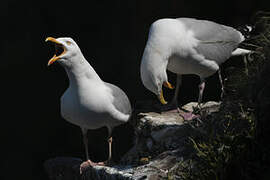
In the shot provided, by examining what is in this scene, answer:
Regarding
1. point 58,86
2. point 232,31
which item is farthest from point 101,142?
point 232,31

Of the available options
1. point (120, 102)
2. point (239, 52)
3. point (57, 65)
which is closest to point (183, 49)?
point (120, 102)

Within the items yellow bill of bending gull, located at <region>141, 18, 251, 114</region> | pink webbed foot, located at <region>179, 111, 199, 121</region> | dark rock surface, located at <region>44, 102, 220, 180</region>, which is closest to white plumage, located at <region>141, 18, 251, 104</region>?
yellow bill of bending gull, located at <region>141, 18, 251, 114</region>

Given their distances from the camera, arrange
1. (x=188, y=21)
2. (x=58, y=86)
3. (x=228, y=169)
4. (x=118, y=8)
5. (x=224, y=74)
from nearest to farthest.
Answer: (x=228, y=169)
(x=188, y=21)
(x=224, y=74)
(x=118, y=8)
(x=58, y=86)

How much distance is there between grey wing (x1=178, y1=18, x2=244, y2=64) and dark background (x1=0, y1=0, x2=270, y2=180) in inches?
66.7

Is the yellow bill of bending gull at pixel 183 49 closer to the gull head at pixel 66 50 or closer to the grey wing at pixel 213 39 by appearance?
the grey wing at pixel 213 39

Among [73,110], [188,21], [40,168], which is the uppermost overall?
[188,21]

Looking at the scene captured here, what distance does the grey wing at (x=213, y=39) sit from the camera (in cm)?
573

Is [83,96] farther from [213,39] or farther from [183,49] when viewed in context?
[213,39]

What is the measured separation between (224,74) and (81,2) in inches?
103

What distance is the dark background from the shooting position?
8.27 metres

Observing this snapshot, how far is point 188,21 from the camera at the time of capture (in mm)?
5871

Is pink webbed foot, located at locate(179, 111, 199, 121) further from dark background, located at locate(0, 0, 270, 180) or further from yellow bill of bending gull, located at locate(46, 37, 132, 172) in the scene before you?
dark background, located at locate(0, 0, 270, 180)

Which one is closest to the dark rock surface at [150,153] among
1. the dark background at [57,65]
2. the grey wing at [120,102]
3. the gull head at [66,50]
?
the grey wing at [120,102]

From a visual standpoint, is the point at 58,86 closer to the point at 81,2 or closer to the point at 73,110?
the point at 81,2
